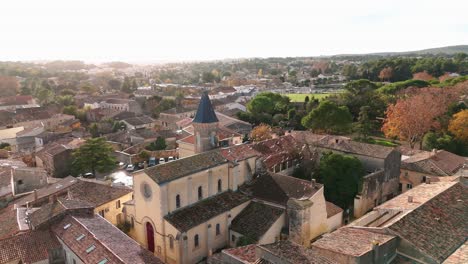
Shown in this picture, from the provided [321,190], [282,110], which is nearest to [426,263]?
[321,190]

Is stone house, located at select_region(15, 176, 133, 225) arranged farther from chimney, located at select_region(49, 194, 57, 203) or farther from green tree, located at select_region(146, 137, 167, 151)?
green tree, located at select_region(146, 137, 167, 151)

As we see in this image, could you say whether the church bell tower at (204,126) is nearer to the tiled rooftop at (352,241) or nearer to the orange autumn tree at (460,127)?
the tiled rooftop at (352,241)

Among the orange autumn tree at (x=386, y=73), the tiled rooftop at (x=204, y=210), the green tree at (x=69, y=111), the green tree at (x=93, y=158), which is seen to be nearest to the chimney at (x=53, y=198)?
the tiled rooftop at (x=204, y=210)

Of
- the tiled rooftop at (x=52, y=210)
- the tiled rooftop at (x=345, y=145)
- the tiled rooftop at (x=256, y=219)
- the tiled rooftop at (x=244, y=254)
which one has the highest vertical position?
the tiled rooftop at (x=345, y=145)

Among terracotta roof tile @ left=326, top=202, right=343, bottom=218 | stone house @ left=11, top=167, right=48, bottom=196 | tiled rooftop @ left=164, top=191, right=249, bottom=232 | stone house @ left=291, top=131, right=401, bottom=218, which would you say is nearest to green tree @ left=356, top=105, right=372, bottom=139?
stone house @ left=291, top=131, right=401, bottom=218

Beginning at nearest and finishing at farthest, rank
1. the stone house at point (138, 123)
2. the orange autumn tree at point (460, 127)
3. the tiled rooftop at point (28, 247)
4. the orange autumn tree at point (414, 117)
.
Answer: the tiled rooftop at point (28, 247) → the orange autumn tree at point (460, 127) → the orange autumn tree at point (414, 117) → the stone house at point (138, 123)

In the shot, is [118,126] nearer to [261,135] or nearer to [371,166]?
[261,135]

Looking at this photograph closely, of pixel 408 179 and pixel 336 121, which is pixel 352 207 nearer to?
pixel 408 179
